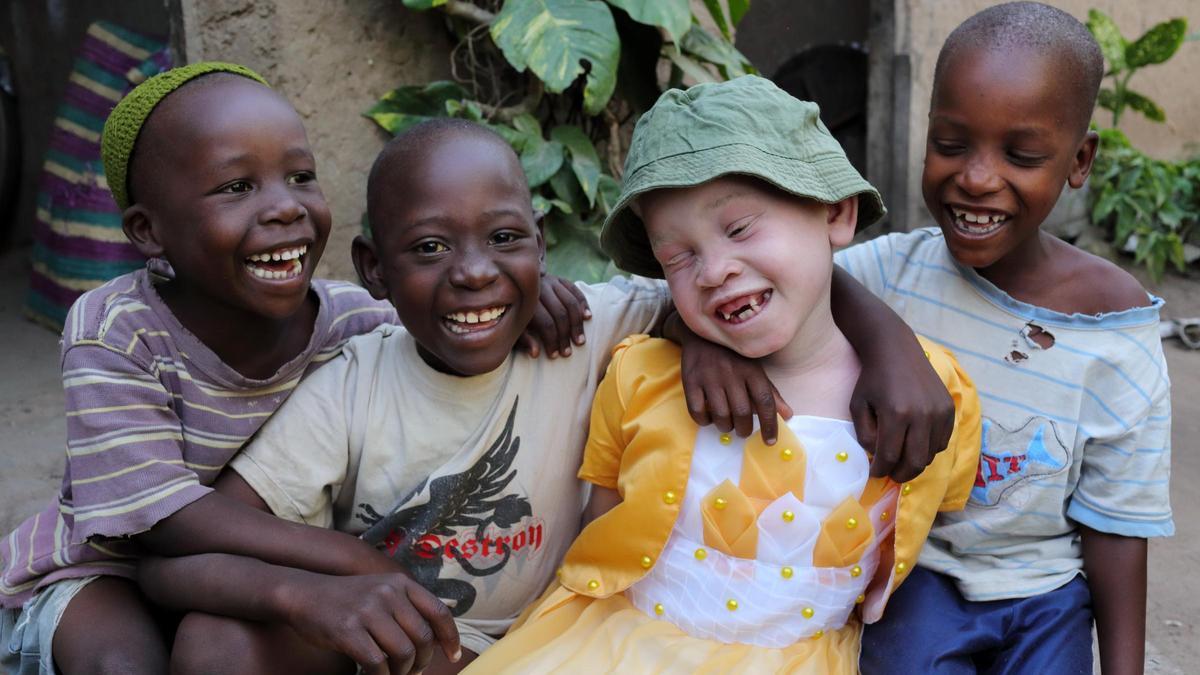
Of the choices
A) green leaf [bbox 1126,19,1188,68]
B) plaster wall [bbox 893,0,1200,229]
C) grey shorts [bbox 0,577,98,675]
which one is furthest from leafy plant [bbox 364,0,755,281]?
green leaf [bbox 1126,19,1188,68]

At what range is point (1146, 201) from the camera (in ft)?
18.0

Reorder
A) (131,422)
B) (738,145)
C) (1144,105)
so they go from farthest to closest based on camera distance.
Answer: (1144,105) → (131,422) → (738,145)

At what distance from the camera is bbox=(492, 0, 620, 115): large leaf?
327 cm

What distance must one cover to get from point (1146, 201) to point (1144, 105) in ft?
2.13

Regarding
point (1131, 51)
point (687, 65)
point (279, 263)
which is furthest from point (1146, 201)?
point (279, 263)

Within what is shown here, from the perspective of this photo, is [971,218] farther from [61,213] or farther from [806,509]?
[61,213]

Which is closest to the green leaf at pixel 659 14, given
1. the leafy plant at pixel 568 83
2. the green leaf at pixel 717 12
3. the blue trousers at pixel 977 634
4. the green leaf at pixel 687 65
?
the leafy plant at pixel 568 83

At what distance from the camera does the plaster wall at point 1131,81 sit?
15.8 feet

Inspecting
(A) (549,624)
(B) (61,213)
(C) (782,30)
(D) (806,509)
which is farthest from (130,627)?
(C) (782,30)

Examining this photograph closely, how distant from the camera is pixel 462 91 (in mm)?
3543

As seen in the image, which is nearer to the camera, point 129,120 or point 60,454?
point 129,120

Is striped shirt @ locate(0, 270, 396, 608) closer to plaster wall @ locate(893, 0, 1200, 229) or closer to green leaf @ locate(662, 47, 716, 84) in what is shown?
green leaf @ locate(662, 47, 716, 84)

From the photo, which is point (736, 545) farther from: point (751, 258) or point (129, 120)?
point (129, 120)

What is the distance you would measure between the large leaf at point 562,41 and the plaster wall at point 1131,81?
2.00 metres
